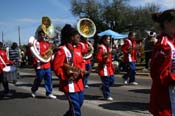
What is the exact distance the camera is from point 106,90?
10.9 m

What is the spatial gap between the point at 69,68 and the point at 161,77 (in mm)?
Answer: 2621

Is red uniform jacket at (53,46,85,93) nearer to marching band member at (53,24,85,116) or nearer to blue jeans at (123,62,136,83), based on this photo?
marching band member at (53,24,85,116)

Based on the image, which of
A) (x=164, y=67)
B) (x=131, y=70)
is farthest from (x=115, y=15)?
(x=164, y=67)

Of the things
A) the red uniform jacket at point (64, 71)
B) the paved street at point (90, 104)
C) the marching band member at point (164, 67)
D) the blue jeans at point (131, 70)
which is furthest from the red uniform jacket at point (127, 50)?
the marching band member at point (164, 67)

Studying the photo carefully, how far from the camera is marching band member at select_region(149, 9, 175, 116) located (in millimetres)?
4055

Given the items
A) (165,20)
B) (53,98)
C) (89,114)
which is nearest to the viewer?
(165,20)

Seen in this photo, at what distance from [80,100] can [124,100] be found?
4583 millimetres

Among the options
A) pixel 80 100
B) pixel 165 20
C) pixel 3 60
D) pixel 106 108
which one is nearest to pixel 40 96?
pixel 3 60

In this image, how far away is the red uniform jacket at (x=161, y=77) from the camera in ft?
13.3

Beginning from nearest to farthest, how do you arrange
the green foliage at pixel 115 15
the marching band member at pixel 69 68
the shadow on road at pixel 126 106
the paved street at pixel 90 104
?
the marching band member at pixel 69 68 → the paved street at pixel 90 104 → the shadow on road at pixel 126 106 → the green foliage at pixel 115 15

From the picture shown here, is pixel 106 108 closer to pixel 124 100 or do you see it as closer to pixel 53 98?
pixel 124 100

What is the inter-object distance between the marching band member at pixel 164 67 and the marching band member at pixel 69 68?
7.90 feet

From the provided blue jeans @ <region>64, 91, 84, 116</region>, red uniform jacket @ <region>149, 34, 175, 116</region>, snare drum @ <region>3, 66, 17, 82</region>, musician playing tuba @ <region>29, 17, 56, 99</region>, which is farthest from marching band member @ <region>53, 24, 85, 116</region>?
snare drum @ <region>3, 66, 17, 82</region>

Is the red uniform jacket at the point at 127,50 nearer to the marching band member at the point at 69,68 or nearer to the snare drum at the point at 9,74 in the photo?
the snare drum at the point at 9,74
